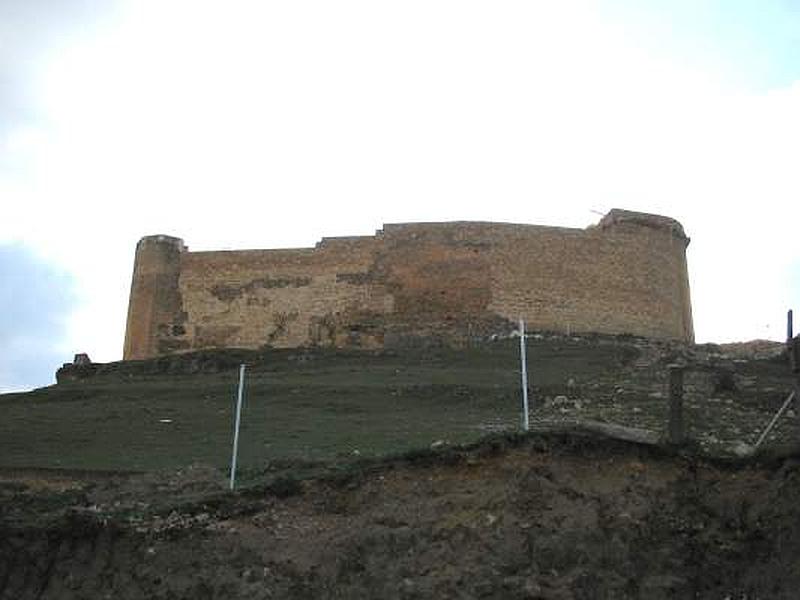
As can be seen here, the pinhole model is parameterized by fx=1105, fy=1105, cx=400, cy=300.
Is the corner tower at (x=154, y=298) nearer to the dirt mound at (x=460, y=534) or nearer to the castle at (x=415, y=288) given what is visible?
the castle at (x=415, y=288)

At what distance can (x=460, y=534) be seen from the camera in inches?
362

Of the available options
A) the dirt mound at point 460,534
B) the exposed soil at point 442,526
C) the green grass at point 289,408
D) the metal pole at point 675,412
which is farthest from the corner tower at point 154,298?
the metal pole at point 675,412

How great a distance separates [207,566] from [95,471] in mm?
4940

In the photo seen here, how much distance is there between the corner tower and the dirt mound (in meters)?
19.0

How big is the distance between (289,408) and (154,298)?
12.1 m

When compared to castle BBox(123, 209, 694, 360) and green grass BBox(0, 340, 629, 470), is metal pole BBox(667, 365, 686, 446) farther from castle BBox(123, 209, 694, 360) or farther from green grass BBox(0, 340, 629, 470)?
castle BBox(123, 209, 694, 360)

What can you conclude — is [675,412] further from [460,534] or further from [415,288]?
[415,288]

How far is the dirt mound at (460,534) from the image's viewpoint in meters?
8.70

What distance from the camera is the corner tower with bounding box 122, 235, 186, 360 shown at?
2920 cm

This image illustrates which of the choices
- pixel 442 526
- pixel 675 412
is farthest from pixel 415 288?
pixel 442 526

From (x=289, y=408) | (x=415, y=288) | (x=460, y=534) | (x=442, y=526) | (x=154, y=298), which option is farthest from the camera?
(x=154, y=298)

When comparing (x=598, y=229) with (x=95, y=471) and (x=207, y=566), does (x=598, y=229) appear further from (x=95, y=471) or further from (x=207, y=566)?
(x=207, y=566)

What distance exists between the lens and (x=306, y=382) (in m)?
21.3

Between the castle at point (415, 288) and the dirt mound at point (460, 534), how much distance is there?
17.1 m
